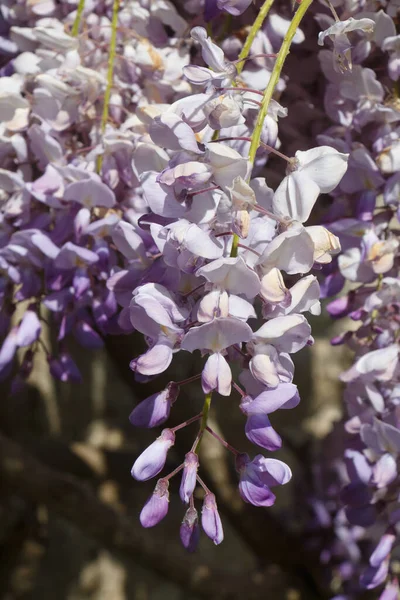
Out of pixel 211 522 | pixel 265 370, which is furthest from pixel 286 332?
pixel 211 522

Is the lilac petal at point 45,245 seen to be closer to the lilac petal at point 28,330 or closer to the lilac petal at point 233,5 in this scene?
the lilac petal at point 28,330

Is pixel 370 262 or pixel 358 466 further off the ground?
pixel 370 262

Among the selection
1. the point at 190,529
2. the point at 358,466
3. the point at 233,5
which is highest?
the point at 233,5

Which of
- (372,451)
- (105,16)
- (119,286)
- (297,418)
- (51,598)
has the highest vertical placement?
(105,16)

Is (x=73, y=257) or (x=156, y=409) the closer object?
(x=156, y=409)

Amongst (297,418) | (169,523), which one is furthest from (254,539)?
(297,418)

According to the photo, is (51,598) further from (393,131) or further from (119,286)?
(393,131)

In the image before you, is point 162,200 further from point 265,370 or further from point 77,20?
point 77,20

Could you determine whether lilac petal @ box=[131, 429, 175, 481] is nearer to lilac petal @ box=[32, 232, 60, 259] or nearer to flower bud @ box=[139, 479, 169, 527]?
flower bud @ box=[139, 479, 169, 527]
